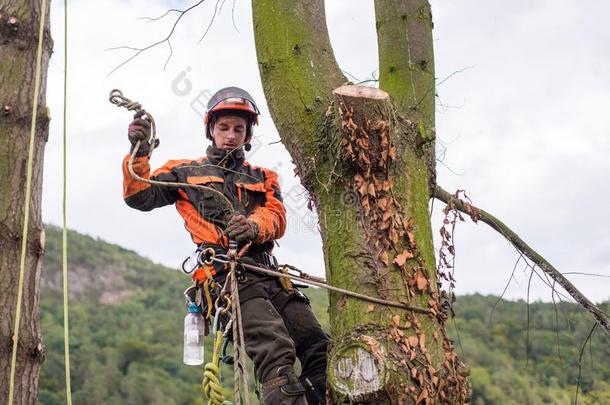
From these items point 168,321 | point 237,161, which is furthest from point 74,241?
point 237,161

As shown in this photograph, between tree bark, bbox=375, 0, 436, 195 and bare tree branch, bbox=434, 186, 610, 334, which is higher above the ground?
tree bark, bbox=375, 0, 436, 195

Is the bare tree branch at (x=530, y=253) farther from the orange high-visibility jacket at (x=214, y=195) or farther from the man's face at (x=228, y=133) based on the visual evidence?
the man's face at (x=228, y=133)

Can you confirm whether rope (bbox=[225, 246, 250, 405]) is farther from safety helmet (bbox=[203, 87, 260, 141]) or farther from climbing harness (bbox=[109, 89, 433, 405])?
safety helmet (bbox=[203, 87, 260, 141])

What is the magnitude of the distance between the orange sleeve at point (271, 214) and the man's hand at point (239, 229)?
118 mm

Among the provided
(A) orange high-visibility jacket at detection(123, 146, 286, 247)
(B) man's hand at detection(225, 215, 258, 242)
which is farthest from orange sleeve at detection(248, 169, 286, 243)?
(B) man's hand at detection(225, 215, 258, 242)

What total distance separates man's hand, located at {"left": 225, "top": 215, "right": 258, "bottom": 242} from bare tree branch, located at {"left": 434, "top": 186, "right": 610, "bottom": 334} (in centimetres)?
92

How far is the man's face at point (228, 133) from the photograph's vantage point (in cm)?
441

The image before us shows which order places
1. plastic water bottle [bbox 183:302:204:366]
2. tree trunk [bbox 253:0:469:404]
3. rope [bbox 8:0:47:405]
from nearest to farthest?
rope [bbox 8:0:47:405] < tree trunk [bbox 253:0:469:404] < plastic water bottle [bbox 183:302:204:366]

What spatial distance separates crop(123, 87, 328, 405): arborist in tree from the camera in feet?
12.4

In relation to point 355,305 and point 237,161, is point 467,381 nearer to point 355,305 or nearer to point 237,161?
point 355,305

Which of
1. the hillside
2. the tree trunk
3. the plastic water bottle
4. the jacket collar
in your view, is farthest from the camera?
the hillside

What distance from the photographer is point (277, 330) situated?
3842 millimetres

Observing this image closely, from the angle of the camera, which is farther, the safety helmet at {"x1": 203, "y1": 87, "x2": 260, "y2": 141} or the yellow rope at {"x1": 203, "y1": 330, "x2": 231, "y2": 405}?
the safety helmet at {"x1": 203, "y1": 87, "x2": 260, "y2": 141}

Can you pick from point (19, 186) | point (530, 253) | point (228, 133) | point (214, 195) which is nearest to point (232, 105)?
point (228, 133)
